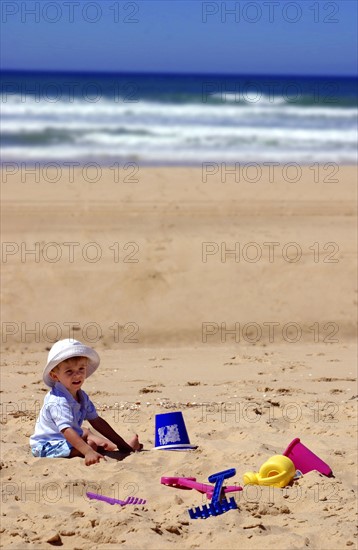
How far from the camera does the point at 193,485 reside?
4301 millimetres

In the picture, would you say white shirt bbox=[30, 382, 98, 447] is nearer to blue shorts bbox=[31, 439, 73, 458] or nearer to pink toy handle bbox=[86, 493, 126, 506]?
blue shorts bbox=[31, 439, 73, 458]

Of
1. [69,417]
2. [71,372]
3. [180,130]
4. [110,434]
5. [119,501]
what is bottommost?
[119,501]

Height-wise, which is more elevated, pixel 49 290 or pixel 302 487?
pixel 49 290

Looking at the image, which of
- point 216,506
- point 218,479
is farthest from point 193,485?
point 216,506

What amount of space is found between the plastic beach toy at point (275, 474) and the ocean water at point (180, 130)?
12.2 metres

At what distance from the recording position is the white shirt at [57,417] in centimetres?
485

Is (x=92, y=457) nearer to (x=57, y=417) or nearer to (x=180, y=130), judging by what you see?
(x=57, y=417)

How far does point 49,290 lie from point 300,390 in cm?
307

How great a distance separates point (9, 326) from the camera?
25.8 ft

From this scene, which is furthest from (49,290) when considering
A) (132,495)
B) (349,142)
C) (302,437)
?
(349,142)

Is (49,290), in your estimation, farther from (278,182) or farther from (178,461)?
(278,182)

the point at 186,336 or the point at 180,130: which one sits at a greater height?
the point at 180,130

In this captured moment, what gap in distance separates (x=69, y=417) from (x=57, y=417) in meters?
0.06

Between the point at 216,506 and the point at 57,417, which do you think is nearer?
the point at 216,506
